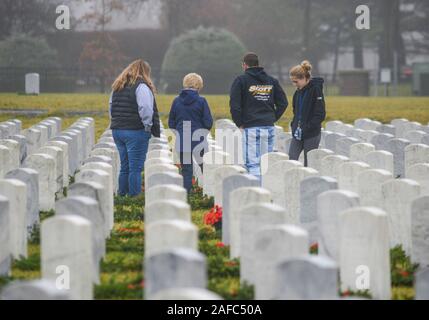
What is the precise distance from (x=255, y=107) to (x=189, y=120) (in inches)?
34.7

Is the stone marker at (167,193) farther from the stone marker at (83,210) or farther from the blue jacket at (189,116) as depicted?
the blue jacket at (189,116)

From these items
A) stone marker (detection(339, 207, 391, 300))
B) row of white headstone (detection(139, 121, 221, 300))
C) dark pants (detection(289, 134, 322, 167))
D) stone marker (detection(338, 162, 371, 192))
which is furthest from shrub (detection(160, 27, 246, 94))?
stone marker (detection(339, 207, 391, 300))

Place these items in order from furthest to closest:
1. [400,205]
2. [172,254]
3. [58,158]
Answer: [58,158] < [400,205] < [172,254]

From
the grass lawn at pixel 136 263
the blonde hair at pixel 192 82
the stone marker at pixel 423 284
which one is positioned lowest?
the grass lawn at pixel 136 263

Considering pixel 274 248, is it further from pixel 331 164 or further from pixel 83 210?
pixel 331 164

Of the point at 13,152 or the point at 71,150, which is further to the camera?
the point at 71,150

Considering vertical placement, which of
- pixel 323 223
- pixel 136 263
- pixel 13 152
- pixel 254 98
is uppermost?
pixel 254 98

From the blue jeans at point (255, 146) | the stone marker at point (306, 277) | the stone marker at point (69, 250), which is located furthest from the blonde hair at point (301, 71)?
the stone marker at point (306, 277)

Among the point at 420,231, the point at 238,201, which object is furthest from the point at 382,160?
the point at 238,201

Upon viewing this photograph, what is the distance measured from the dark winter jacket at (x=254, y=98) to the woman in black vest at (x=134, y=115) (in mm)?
977

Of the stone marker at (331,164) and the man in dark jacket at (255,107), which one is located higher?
the man in dark jacket at (255,107)

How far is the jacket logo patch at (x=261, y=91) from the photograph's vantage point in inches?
544

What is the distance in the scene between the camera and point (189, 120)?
14195 mm

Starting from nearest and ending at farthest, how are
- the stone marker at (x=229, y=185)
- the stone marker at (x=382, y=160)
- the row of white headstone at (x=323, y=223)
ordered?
1. the row of white headstone at (x=323, y=223)
2. the stone marker at (x=229, y=185)
3. the stone marker at (x=382, y=160)
